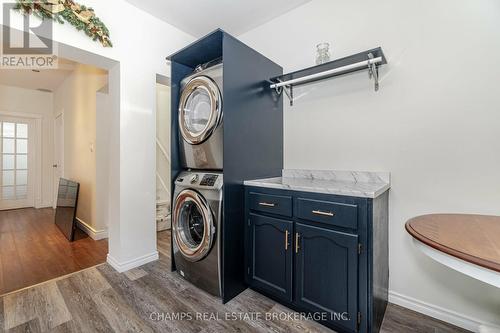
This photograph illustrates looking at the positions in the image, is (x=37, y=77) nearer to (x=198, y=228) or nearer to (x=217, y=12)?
(x=217, y=12)

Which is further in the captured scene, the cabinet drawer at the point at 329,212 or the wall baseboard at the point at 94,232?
the wall baseboard at the point at 94,232

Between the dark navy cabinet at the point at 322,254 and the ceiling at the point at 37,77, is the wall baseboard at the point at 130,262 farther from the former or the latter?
the ceiling at the point at 37,77

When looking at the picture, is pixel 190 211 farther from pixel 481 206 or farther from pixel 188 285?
pixel 481 206

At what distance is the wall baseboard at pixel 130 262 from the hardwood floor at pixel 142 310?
0.14 metres

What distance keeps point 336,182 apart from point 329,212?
1.71 feet

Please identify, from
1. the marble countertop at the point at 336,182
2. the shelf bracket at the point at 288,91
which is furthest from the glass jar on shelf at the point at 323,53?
the marble countertop at the point at 336,182

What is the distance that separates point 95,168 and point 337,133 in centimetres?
311

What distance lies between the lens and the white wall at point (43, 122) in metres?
5.01

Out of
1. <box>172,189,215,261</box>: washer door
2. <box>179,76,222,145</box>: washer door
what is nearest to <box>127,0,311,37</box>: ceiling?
<box>179,76,222,145</box>: washer door

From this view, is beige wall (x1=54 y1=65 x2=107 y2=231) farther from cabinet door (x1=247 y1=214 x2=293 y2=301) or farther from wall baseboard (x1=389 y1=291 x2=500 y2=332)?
wall baseboard (x1=389 y1=291 x2=500 y2=332)

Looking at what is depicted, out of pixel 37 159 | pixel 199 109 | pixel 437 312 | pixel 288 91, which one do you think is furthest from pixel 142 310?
pixel 37 159

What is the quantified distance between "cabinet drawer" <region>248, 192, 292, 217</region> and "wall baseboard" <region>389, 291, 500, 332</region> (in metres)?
1.06

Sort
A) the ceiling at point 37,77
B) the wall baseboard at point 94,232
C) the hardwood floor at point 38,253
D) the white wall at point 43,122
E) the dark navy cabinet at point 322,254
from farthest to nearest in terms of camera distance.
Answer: the white wall at point 43,122, the ceiling at point 37,77, the wall baseboard at point 94,232, the hardwood floor at point 38,253, the dark navy cabinet at point 322,254

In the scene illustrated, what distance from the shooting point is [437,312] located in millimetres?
1543
